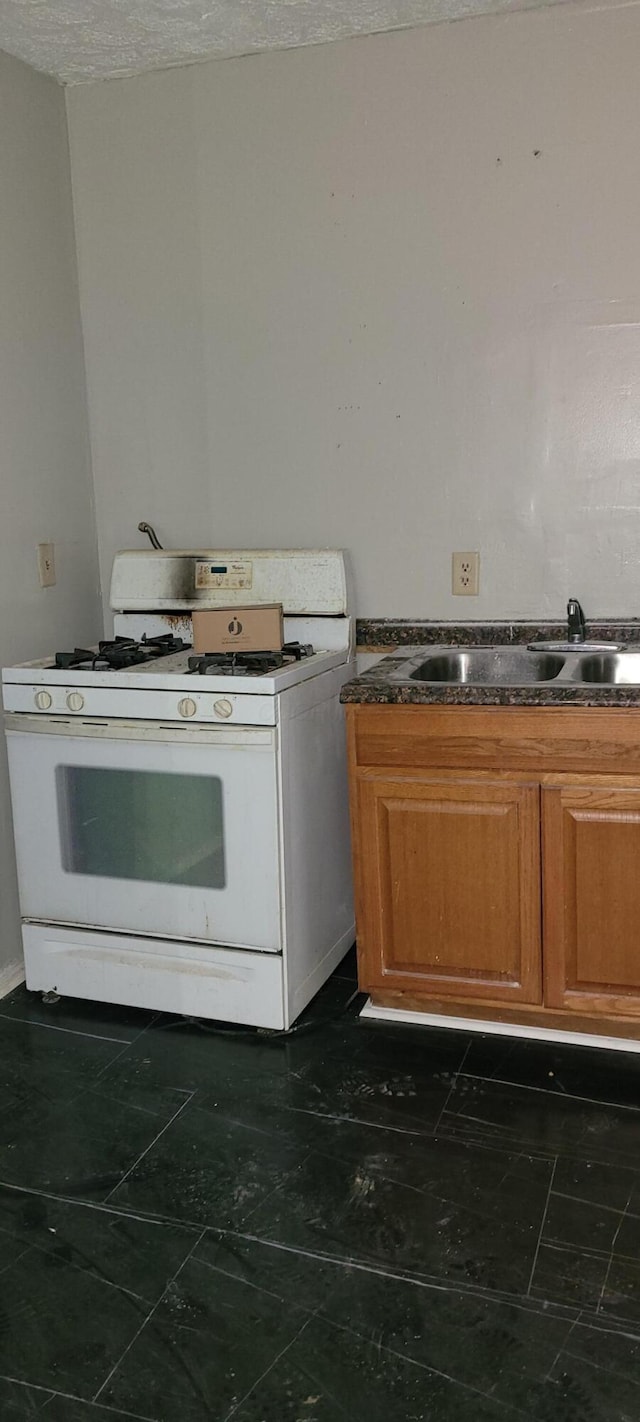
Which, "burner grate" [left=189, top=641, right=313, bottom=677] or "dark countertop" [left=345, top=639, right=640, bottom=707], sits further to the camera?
"burner grate" [left=189, top=641, right=313, bottom=677]

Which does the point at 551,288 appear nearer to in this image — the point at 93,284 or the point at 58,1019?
the point at 93,284

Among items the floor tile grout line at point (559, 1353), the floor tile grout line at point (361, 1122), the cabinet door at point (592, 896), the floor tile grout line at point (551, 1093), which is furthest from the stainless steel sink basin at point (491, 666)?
the floor tile grout line at point (559, 1353)

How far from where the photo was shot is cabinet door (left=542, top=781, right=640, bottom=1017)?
7.09ft

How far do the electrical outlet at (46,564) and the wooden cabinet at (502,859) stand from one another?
103 centimetres

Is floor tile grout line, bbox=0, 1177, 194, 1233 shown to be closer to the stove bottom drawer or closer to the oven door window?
the stove bottom drawer

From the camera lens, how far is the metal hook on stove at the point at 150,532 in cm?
300

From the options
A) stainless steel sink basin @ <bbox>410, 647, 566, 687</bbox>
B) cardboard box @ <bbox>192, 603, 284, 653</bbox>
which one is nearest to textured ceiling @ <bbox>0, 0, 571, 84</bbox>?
cardboard box @ <bbox>192, 603, 284, 653</bbox>

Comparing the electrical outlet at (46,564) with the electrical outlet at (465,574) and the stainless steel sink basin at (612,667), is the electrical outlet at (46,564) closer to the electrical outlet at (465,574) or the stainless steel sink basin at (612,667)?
the electrical outlet at (465,574)

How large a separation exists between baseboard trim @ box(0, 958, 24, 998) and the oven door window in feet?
1.22

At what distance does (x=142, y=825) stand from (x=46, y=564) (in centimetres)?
83

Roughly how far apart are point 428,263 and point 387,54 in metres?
0.50

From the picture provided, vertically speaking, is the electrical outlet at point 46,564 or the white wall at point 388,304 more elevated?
the white wall at point 388,304

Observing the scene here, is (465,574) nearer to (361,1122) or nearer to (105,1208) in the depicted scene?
(361,1122)

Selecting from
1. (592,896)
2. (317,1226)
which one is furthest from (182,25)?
(317,1226)
